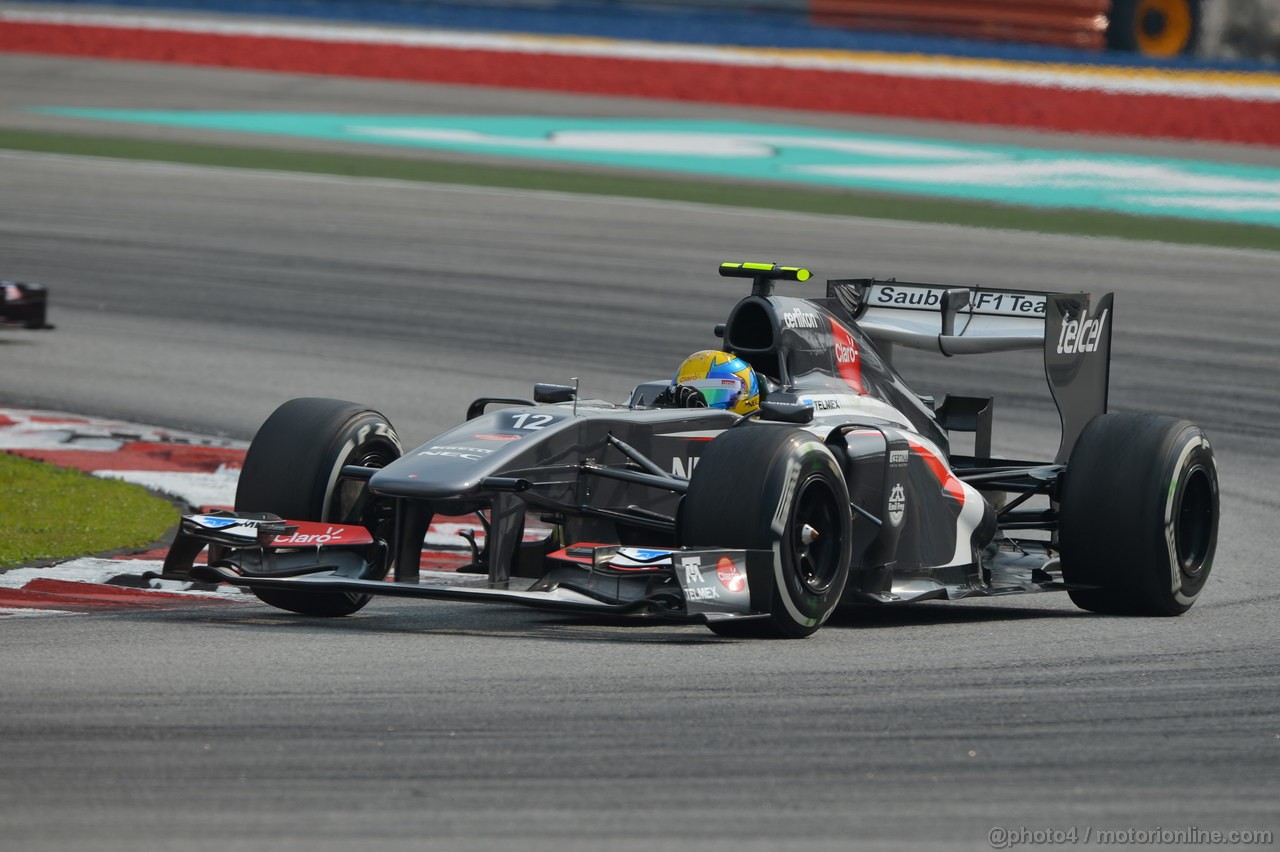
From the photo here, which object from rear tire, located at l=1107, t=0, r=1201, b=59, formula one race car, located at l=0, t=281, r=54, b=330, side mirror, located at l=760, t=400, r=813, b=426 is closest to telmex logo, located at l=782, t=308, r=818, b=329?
side mirror, located at l=760, t=400, r=813, b=426

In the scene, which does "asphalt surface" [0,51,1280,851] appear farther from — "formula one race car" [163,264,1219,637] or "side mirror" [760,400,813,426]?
"side mirror" [760,400,813,426]

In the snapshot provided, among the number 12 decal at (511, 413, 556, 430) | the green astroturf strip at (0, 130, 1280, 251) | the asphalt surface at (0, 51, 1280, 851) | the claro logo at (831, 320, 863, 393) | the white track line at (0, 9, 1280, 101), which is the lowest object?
the asphalt surface at (0, 51, 1280, 851)

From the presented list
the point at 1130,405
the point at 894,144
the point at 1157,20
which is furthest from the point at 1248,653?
the point at 1157,20

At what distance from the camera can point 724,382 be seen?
844 centimetres

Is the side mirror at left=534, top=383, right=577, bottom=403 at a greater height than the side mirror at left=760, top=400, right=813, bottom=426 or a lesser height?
lesser

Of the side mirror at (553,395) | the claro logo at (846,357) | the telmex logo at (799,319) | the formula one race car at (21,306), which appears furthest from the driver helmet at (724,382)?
the formula one race car at (21,306)

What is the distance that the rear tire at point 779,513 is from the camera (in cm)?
731

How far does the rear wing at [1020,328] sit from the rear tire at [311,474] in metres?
2.76

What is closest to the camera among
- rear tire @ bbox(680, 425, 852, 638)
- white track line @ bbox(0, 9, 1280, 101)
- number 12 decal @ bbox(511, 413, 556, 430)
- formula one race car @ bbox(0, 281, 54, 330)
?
rear tire @ bbox(680, 425, 852, 638)

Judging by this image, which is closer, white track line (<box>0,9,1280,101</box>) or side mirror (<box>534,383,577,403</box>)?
side mirror (<box>534,383,577,403</box>)

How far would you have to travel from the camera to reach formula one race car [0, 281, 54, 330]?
640 inches

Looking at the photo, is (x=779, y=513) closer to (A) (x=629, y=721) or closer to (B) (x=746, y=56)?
(A) (x=629, y=721)

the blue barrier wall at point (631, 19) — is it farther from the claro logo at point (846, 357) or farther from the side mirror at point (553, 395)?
the side mirror at point (553, 395)

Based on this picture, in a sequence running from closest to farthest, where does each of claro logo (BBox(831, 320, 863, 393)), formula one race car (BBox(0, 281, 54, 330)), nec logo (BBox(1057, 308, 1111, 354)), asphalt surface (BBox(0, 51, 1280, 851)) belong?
asphalt surface (BBox(0, 51, 1280, 851)), claro logo (BBox(831, 320, 863, 393)), nec logo (BBox(1057, 308, 1111, 354)), formula one race car (BBox(0, 281, 54, 330))
